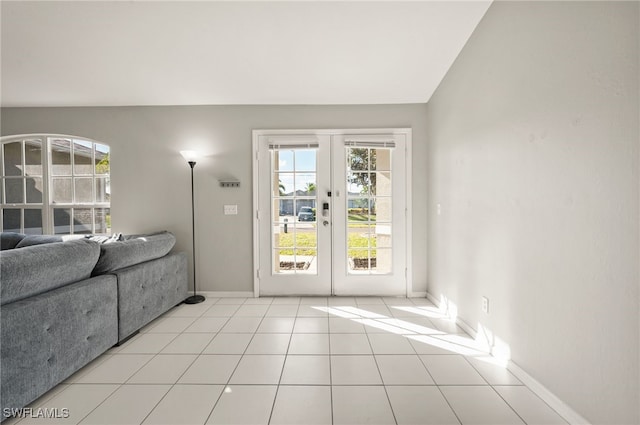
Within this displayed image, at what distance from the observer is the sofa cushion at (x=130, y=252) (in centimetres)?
214

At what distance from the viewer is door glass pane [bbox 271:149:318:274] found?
3389mm

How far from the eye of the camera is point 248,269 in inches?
134

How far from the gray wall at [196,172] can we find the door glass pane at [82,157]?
0.62 ft

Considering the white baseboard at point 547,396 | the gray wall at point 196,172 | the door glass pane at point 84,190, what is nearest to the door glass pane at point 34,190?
the door glass pane at point 84,190

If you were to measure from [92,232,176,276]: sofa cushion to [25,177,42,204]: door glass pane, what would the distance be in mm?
2125

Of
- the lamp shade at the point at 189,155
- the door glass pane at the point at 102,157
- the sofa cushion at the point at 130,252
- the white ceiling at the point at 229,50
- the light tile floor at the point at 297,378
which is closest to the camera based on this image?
the light tile floor at the point at 297,378

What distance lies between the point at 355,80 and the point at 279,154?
1259 mm

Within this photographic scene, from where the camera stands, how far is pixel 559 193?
Result: 142 centimetres

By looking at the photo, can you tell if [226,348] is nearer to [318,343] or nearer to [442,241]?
[318,343]

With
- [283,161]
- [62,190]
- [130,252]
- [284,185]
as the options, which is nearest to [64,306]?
[130,252]

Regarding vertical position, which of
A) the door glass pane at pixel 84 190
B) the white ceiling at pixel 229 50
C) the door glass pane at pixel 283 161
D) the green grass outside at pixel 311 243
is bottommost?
the green grass outside at pixel 311 243

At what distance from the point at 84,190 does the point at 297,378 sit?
377 centimetres

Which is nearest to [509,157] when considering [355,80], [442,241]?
[442,241]

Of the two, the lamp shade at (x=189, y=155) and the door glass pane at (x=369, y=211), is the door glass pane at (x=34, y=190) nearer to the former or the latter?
the lamp shade at (x=189, y=155)
